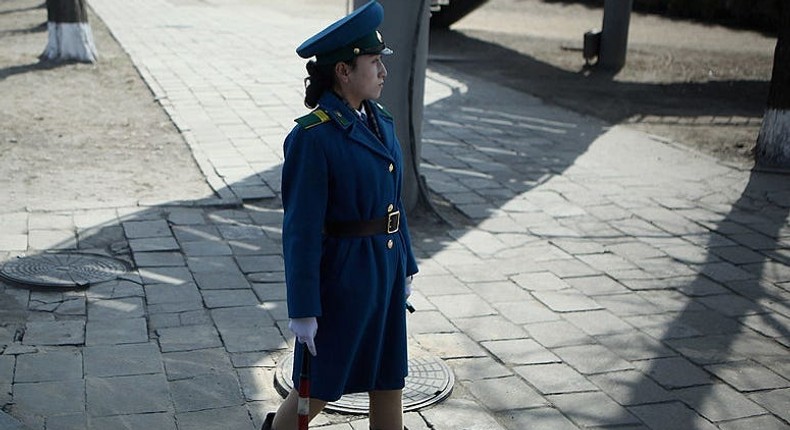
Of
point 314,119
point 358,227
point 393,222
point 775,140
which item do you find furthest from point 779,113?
point 314,119

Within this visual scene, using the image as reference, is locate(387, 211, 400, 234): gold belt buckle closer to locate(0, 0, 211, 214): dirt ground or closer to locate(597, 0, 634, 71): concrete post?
locate(0, 0, 211, 214): dirt ground

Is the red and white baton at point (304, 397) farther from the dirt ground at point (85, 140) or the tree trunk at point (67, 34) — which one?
the tree trunk at point (67, 34)

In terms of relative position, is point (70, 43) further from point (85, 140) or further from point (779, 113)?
point (779, 113)

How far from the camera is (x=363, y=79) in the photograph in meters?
3.59

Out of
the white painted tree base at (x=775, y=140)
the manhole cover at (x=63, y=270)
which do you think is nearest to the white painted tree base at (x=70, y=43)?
the manhole cover at (x=63, y=270)

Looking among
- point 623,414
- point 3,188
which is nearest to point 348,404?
point 623,414

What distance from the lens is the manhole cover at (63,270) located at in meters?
5.98

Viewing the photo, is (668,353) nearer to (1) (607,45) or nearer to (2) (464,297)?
(2) (464,297)

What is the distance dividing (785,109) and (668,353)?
17.6ft

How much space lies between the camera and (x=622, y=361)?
5332mm

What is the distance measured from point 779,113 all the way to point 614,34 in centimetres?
655

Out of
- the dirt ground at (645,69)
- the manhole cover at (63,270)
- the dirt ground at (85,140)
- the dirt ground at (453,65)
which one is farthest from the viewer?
the dirt ground at (645,69)

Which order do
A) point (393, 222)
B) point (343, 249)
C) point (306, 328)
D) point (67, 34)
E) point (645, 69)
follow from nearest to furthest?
point (306, 328) < point (343, 249) < point (393, 222) < point (67, 34) < point (645, 69)

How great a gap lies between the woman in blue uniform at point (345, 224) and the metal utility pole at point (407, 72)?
370 cm
